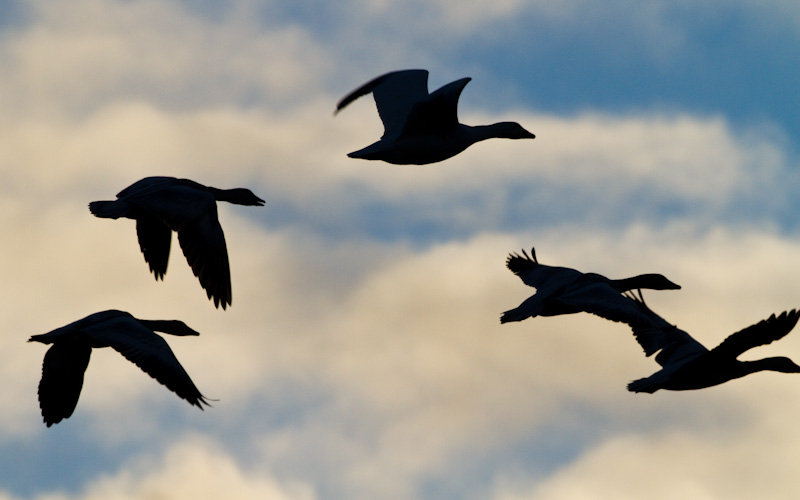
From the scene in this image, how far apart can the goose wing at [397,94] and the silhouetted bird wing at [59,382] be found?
14.7 feet

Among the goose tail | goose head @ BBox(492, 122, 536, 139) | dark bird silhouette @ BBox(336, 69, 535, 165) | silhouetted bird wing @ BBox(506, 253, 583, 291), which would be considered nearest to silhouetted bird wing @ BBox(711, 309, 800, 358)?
silhouetted bird wing @ BBox(506, 253, 583, 291)

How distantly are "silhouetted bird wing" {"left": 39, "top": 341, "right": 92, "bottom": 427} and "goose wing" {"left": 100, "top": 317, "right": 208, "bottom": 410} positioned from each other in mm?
1008

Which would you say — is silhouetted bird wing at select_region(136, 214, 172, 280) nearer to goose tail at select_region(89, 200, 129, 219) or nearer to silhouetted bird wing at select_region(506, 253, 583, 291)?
goose tail at select_region(89, 200, 129, 219)

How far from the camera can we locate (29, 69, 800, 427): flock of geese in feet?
46.5

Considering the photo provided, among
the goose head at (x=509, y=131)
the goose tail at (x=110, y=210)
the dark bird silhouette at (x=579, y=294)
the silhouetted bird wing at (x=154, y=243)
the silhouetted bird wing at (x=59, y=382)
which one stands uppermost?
the goose head at (x=509, y=131)

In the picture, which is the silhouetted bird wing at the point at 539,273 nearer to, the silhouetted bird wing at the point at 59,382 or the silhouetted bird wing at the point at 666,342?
the silhouetted bird wing at the point at 666,342

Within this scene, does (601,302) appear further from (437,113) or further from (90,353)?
(90,353)

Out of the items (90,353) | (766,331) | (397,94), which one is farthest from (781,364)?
(90,353)

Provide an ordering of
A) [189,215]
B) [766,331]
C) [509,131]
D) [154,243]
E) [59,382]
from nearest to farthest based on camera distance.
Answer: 1. [766,331]
2. [189,215]
3. [59,382]
4. [509,131]
5. [154,243]

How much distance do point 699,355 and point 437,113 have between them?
3.95 metres

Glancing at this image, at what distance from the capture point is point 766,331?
13188 mm

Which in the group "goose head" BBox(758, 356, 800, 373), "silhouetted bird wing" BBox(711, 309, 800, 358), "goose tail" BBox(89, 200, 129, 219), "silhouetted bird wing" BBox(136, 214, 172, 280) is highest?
"silhouetted bird wing" BBox(136, 214, 172, 280)

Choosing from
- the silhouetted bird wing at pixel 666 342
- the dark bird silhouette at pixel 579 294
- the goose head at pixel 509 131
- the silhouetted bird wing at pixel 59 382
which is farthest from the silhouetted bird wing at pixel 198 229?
the silhouetted bird wing at pixel 666 342

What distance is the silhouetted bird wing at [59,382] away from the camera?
15.0 meters
